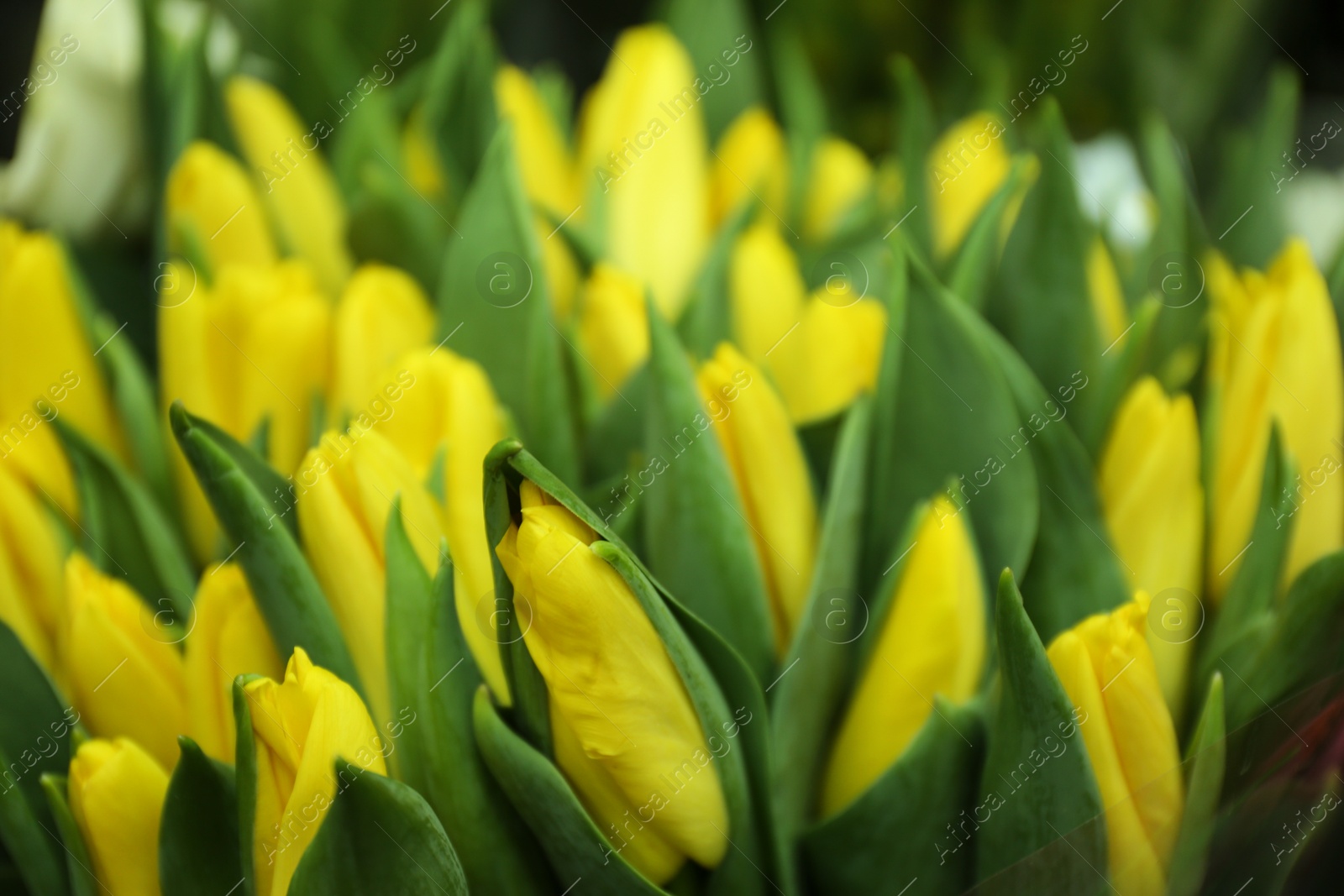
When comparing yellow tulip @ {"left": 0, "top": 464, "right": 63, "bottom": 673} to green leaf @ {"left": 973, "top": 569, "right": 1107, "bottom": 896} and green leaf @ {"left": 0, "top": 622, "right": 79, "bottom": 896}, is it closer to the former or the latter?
green leaf @ {"left": 0, "top": 622, "right": 79, "bottom": 896}

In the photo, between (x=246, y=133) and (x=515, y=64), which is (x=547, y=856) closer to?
(x=246, y=133)

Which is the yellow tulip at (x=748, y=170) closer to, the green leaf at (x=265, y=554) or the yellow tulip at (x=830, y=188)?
the yellow tulip at (x=830, y=188)

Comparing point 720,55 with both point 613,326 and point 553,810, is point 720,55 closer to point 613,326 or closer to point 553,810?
point 613,326

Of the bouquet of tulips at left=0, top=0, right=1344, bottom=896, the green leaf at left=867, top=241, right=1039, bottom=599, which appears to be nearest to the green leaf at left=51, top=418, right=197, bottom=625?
the bouquet of tulips at left=0, top=0, right=1344, bottom=896

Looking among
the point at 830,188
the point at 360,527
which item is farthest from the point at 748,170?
the point at 360,527
